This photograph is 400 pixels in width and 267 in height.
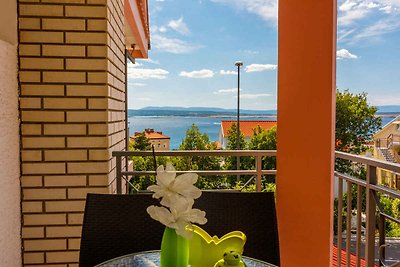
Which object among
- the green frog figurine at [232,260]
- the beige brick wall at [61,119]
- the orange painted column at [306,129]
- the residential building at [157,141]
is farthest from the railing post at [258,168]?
the green frog figurine at [232,260]

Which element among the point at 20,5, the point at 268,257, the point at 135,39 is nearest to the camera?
the point at 268,257

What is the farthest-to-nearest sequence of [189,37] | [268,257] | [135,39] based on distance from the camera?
[189,37], [135,39], [268,257]

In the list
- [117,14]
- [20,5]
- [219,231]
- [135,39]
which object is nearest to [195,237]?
[219,231]

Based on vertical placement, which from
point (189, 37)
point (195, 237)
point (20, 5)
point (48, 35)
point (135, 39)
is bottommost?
point (195, 237)

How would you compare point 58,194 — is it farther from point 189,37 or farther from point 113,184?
point 189,37

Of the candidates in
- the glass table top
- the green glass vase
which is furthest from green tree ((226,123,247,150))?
the green glass vase

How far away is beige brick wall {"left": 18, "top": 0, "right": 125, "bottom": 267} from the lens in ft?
6.86

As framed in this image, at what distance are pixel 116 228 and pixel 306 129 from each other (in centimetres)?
147

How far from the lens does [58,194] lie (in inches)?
84.0

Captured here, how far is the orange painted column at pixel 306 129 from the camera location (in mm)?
2250

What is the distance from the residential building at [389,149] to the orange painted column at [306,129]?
34 cm

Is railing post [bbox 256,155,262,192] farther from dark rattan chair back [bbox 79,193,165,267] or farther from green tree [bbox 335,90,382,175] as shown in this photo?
green tree [bbox 335,90,382,175]

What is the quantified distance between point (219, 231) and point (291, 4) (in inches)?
66.6

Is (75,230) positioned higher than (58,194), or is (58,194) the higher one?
(58,194)
